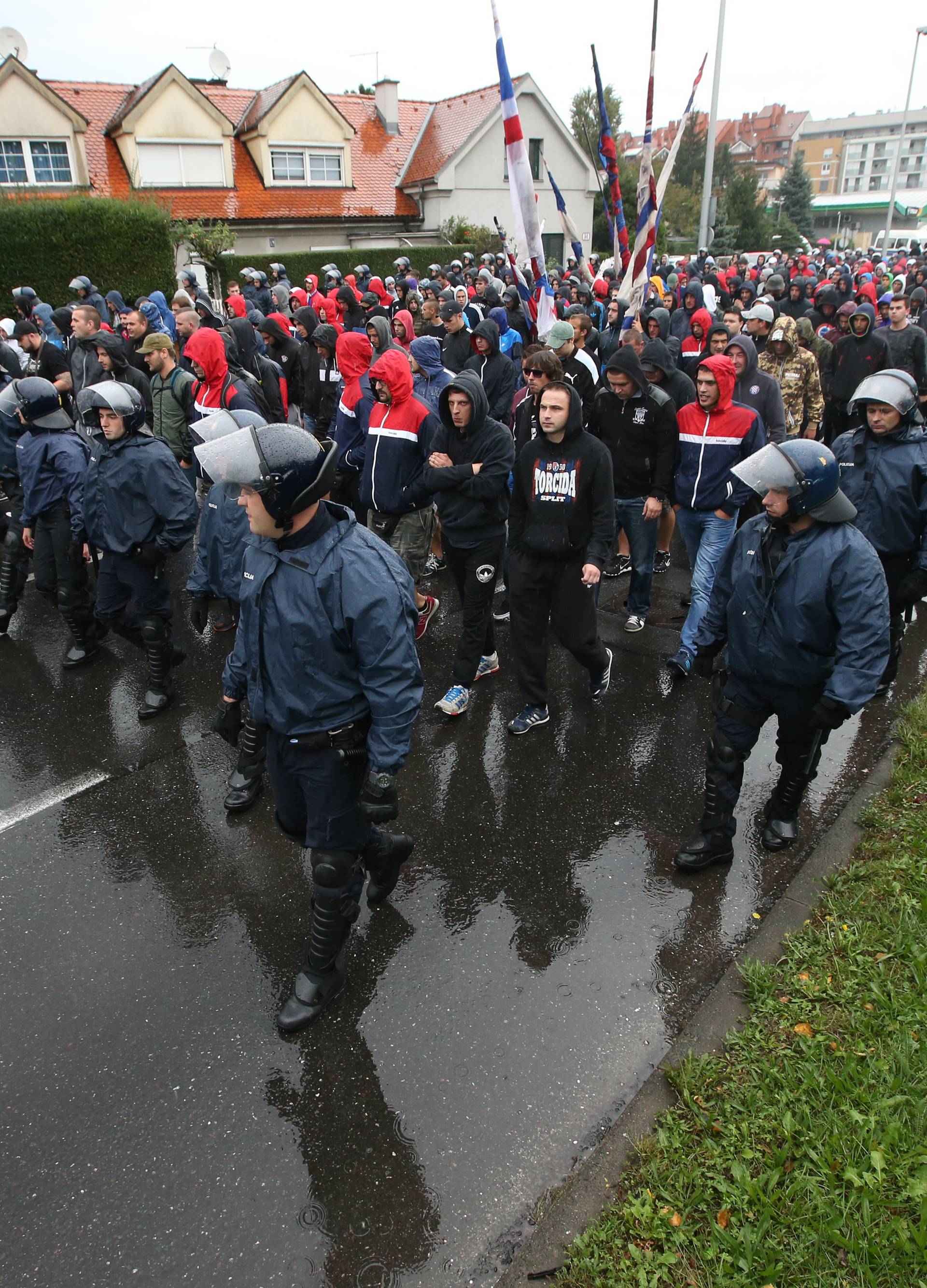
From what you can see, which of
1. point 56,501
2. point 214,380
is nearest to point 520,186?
point 214,380

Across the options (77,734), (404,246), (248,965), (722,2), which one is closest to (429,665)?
(77,734)

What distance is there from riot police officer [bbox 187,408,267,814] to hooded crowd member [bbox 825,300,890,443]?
22.6ft

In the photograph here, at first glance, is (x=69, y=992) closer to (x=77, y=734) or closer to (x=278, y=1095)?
(x=278, y=1095)

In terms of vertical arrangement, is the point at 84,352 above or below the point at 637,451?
above

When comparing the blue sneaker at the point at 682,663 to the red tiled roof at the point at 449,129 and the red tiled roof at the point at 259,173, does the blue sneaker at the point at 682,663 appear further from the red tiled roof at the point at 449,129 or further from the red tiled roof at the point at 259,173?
the red tiled roof at the point at 449,129

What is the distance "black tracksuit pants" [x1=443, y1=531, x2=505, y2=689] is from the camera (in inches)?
220

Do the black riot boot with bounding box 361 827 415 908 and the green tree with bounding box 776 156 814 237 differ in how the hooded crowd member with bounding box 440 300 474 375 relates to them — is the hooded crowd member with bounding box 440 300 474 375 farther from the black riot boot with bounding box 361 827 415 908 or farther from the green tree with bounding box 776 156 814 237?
the green tree with bounding box 776 156 814 237

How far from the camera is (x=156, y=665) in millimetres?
5801

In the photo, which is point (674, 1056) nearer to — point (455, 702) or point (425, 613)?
point (455, 702)

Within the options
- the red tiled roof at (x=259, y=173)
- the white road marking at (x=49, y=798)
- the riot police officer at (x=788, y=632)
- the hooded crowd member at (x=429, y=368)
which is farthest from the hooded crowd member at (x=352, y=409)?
the red tiled roof at (x=259, y=173)

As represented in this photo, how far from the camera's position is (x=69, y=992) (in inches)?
140

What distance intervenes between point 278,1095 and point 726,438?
475 cm

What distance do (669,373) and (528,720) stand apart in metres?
3.08

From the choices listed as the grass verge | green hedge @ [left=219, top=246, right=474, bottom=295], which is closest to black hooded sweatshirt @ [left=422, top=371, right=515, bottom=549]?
the grass verge
